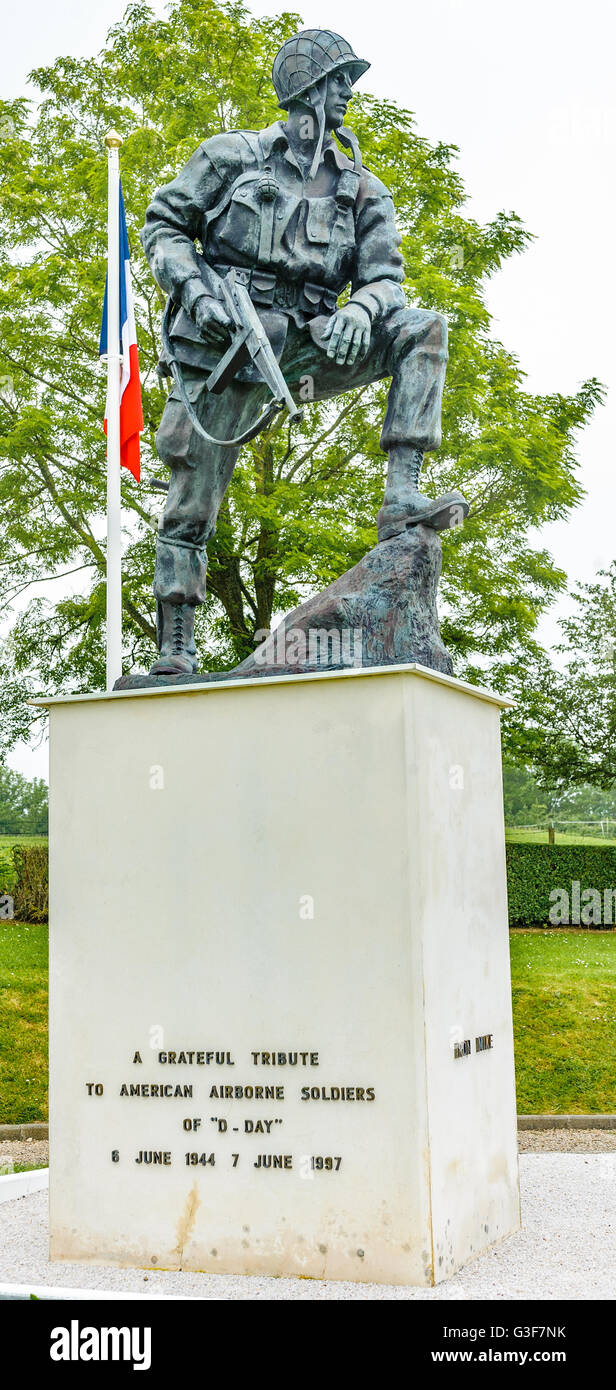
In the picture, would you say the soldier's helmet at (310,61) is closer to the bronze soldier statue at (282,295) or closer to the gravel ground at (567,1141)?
the bronze soldier statue at (282,295)

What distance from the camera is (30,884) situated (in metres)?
15.9

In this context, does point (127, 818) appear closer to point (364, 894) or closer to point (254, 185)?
point (364, 894)

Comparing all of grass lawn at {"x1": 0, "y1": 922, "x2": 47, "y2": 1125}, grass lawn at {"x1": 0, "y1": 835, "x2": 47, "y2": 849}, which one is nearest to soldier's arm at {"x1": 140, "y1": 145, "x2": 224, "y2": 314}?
grass lawn at {"x1": 0, "y1": 922, "x2": 47, "y2": 1125}

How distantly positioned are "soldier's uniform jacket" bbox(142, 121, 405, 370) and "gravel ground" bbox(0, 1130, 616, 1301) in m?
3.45

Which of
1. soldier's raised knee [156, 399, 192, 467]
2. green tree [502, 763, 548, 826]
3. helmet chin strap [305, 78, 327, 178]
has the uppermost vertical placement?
helmet chin strap [305, 78, 327, 178]

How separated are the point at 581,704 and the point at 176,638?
50.8ft

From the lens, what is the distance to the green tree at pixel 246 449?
1574 cm

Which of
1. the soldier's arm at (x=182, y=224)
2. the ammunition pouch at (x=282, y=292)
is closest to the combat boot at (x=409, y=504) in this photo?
the ammunition pouch at (x=282, y=292)

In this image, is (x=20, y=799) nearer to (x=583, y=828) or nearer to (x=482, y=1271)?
(x=583, y=828)

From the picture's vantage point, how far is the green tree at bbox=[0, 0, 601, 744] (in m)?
15.7

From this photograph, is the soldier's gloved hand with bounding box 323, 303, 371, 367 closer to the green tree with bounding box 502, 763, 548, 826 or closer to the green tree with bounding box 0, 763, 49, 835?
the green tree with bounding box 0, 763, 49, 835

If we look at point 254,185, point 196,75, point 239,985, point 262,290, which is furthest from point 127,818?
point 196,75

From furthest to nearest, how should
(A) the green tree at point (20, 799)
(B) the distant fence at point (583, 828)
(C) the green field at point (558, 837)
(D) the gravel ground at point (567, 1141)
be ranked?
(B) the distant fence at point (583, 828)
(C) the green field at point (558, 837)
(A) the green tree at point (20, 799)
(D) the gravel ground at point (567, 1141)

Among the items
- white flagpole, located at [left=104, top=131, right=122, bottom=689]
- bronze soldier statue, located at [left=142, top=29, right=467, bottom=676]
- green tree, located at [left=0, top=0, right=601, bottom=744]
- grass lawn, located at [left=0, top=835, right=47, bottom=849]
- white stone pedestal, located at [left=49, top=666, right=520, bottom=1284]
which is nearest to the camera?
white stone pedestal, located at [left=49, top=666, right=520, bottom=1284]
